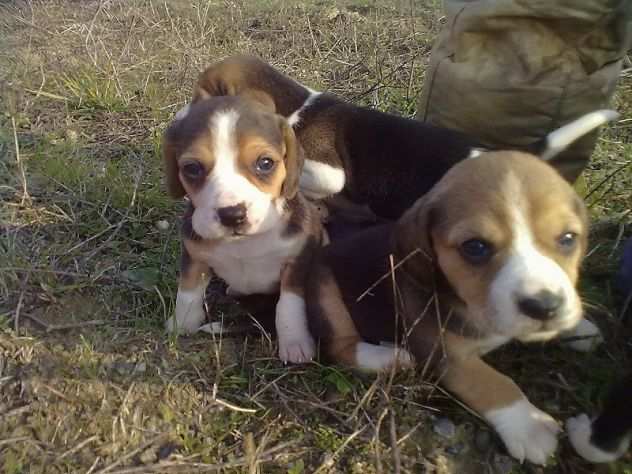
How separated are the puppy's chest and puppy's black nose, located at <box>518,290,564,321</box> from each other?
4.85 feet

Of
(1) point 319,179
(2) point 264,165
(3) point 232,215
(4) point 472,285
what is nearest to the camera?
(4) point 472,285

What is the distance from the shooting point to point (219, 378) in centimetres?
307

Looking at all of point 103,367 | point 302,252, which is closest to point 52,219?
point 103,367

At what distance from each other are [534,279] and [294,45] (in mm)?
5778

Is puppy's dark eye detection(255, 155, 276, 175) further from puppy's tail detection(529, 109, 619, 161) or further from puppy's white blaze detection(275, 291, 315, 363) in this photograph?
puppy's tail detection(529, 109, 619, 161)

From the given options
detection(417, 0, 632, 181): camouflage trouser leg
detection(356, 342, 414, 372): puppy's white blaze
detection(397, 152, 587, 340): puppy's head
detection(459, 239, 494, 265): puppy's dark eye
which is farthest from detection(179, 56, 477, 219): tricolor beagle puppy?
detection(459, 239, 494, 265): puppy's dark eye

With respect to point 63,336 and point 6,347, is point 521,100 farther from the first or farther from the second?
point 6,347

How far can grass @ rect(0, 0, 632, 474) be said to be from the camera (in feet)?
8.98

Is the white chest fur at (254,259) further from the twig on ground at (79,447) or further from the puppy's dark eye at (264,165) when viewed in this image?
the twig on ground at (79,447)

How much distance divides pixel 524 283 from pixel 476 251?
0.89 ft

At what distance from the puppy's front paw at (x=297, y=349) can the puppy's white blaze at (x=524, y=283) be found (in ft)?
3.84

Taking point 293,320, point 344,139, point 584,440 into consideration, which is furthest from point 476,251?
point 344,139

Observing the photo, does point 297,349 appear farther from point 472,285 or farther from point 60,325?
point 60,325

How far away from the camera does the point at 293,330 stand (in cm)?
327
